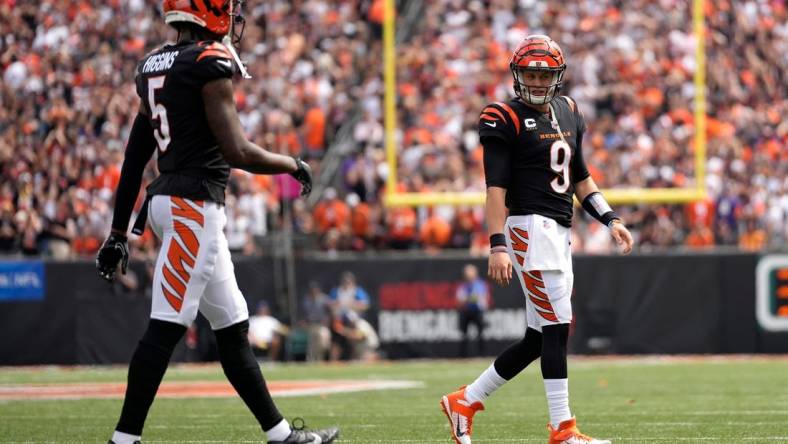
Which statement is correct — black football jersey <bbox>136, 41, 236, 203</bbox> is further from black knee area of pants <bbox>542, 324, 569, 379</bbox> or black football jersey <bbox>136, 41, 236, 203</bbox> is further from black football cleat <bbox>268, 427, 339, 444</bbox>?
black knee area of pants <bbox>542, 324, 569, 379</bbox>

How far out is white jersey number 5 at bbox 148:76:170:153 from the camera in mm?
5520

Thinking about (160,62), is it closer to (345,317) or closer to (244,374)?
(244,374)

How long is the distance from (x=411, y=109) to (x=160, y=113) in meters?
11.6

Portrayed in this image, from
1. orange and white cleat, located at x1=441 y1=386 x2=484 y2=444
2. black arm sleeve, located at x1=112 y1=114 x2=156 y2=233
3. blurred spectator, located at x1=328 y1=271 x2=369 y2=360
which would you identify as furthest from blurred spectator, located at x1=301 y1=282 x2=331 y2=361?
black arm sleeve, located at x1=112 y1=114 x2=156 y2=233

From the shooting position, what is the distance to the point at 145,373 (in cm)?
544

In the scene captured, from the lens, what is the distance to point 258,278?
1714 cm

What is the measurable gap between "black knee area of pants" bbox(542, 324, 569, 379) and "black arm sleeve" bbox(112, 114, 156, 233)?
1875 mm

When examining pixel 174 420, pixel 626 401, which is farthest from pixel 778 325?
pixel 174 420

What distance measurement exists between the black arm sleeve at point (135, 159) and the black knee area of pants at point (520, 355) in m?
1.81

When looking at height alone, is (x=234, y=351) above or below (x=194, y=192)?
below

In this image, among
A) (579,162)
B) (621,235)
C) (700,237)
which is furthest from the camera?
(700,237)

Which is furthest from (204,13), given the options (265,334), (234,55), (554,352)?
(265,334)

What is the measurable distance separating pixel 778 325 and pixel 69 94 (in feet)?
30.9

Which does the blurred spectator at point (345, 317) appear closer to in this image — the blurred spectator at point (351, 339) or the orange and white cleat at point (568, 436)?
the blurred spectator at point (351, 339)
